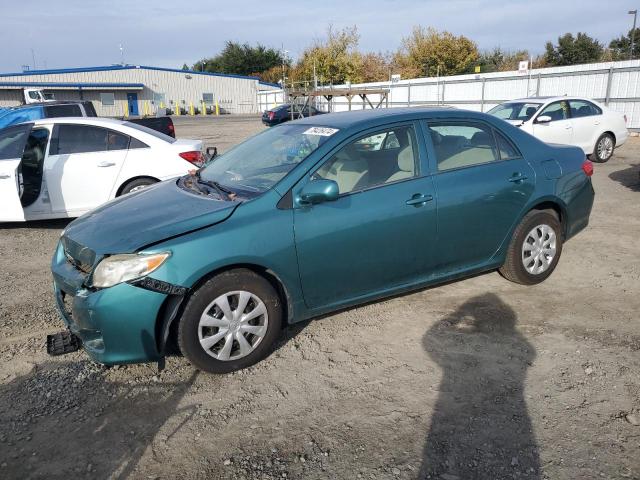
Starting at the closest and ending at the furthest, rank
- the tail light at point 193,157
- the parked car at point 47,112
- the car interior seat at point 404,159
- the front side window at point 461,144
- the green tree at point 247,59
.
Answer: the car interior seat at point 404,159, the front side window at point 461,144, the tail light at point 193,157, the parked car at point 47,112, the green tree at point 247,59

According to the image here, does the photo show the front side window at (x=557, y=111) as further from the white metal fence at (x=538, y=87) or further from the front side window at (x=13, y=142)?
the front side window at (x=13, y=142)

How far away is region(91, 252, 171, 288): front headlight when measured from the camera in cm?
327

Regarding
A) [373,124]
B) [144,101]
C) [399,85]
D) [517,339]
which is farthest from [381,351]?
[144,101]

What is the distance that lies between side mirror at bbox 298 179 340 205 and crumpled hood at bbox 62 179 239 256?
0.46 metres

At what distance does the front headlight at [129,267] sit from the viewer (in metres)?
3.27

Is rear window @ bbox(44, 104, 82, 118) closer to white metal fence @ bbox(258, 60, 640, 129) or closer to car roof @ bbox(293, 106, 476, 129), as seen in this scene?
car roof @ bbox(293, 106, 476, 129)

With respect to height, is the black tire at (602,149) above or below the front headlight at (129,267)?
below

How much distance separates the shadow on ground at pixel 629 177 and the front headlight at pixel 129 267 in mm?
8984

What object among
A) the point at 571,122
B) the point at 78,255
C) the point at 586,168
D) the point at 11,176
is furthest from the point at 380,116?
the point at 571,122

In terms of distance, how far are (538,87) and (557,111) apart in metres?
10.3

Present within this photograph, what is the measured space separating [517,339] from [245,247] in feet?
7.06

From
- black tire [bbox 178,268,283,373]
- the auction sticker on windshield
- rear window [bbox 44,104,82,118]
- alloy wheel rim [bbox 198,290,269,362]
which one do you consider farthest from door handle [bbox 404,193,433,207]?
rear window [bbox 44,104,82,118]

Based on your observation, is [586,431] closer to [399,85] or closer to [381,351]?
[381,351]

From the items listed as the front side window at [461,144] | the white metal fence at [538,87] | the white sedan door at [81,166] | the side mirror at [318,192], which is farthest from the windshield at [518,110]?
the side mirror at [318,192]
